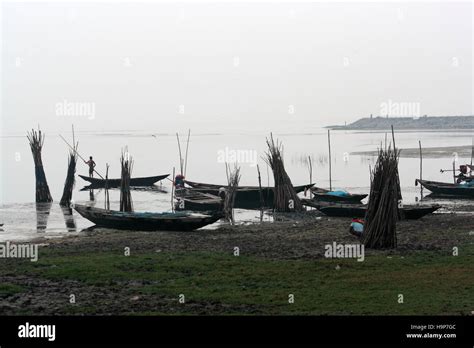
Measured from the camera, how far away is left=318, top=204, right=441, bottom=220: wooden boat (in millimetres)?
30906

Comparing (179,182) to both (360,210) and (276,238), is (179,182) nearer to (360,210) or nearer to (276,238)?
(360,210)

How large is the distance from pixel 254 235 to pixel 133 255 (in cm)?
653

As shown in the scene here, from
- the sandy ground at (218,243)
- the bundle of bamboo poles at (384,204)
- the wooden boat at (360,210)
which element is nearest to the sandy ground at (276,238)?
the sandy ground at (218,243)

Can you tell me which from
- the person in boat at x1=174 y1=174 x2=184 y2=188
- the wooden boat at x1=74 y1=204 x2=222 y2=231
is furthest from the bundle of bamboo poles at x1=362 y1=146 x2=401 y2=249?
the person in boat at x1=174 y1=174 x2=184 y2=188

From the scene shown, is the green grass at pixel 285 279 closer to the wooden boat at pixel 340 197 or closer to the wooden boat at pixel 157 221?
the wooden boat at pixel 157 221

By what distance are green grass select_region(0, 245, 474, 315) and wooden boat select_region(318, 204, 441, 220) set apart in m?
8.47

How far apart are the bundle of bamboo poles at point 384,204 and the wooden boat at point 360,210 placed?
8.51m

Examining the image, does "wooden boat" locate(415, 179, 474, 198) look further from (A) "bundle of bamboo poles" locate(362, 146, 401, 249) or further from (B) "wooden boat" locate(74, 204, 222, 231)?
(A) "bundle of bamboo poles" locate(362, 146, 401, 249)

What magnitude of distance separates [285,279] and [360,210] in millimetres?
15086

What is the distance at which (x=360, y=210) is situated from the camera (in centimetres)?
3275

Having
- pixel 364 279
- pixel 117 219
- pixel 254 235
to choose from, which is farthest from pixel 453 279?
pixel 117 219
